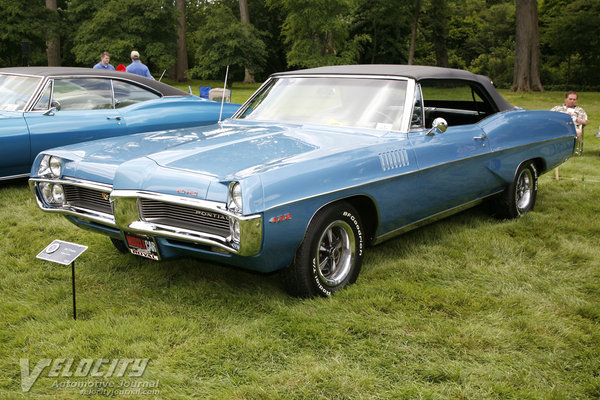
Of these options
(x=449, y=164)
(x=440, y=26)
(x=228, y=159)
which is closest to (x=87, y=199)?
(x=228, y=159)

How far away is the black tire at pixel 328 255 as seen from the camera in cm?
349

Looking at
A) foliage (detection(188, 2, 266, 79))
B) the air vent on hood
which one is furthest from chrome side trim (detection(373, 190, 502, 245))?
foliage (detection(188, 2, 266, 79))

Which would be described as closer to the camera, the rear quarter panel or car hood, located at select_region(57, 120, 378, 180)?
car hood, located at select_region(57, 120, 378, 180)

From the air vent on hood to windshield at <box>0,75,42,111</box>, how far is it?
4.50 m

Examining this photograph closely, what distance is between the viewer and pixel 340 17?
33250mm

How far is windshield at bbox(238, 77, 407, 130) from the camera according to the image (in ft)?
14.4

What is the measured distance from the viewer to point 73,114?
6.67 metres

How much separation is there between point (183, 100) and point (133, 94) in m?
0.68

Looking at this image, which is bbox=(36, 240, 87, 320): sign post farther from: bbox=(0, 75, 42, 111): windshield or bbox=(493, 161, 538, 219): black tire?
bbox=(493, 161, 538, 219): black tire

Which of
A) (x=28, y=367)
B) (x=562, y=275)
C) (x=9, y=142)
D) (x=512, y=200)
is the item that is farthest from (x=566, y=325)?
(x=9, y=142)

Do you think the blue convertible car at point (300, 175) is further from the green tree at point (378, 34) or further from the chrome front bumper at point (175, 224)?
the green tree at point (378, 34)

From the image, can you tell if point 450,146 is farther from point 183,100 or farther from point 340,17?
point 340,17

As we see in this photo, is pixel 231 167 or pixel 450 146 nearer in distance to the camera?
pixel 231 167

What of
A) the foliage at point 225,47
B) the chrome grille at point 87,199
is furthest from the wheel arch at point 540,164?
the foliage at point 225,47
